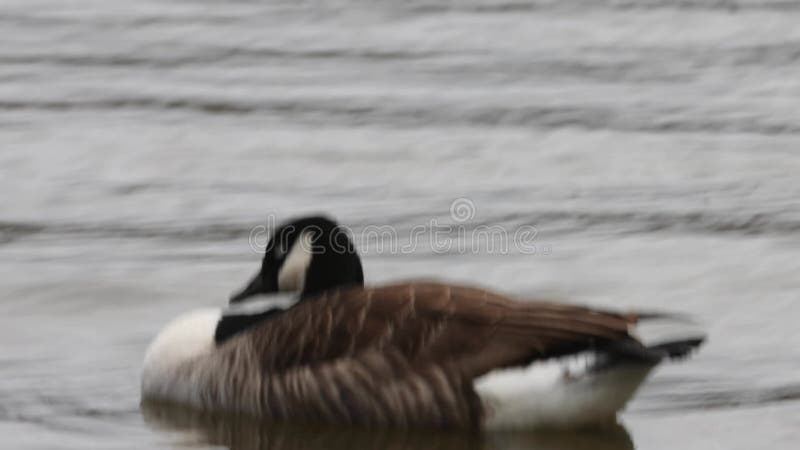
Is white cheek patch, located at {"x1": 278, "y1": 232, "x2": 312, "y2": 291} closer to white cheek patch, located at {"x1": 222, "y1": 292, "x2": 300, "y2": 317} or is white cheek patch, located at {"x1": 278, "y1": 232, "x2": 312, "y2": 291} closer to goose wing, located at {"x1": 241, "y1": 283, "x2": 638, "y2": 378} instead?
white cheek patch, located at {"x1": 222, "y1": 292, "x2": 300, "y2": 317}

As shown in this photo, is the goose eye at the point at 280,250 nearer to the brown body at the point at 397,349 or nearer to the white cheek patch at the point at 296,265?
the white cheek patch at the point at 296,265

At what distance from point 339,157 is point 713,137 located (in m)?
2.27

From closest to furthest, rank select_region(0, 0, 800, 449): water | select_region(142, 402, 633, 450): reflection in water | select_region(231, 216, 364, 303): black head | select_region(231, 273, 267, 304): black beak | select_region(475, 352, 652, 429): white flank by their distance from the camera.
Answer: select_region(475, 352, 652, 429): white flank, select_region(142, 402, 633, 450): reflection in water, select_region(231, 216, 364, 303): black head, select_region(0, 0, 800, 449): water, select_region(231, 273, 267, 304): black beak

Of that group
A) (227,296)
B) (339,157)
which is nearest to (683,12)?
(339,157)

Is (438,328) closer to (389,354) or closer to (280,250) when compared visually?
(389,354)

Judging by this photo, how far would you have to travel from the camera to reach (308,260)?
29.8 ft

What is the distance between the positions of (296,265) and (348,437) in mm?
811

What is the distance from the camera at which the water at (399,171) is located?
30.0 ft

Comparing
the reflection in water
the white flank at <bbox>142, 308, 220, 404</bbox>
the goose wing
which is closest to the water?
the reflection in water

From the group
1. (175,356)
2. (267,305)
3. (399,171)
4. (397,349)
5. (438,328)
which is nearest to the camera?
(438,328)

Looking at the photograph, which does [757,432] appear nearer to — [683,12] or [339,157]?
[339,157]

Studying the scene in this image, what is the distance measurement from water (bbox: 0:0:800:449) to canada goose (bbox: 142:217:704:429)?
130 mm

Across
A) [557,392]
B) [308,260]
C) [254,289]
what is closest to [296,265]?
[308,260]

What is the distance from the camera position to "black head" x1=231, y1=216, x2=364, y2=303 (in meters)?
9.02
